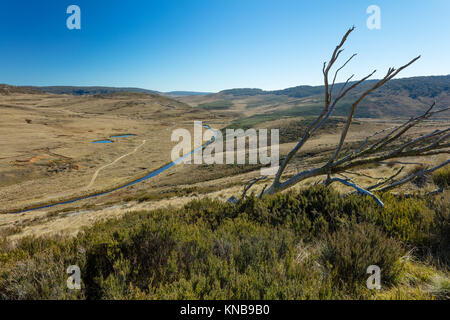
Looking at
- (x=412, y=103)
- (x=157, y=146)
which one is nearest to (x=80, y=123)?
(x=157, y=146)

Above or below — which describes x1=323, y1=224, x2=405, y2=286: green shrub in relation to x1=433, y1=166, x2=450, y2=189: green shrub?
below

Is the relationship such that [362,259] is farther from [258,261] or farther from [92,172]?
[92,172]

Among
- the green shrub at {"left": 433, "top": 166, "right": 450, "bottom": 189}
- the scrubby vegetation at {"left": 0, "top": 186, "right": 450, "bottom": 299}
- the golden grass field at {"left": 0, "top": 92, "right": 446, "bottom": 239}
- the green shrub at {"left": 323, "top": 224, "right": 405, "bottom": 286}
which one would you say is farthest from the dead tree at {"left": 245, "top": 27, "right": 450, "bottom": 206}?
the golden grass field at {"left": 0, "top": 92, "right": 446, "bottom": 239}

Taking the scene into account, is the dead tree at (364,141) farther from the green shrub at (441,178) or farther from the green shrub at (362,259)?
the green shrub at (441,178)

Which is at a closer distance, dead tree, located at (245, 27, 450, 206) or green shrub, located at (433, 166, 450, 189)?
dead tree, located at (245, 27, 450, 206)

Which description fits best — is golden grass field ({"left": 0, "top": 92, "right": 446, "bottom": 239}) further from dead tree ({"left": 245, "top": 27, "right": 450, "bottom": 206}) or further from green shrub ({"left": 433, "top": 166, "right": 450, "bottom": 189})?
dead tree ({"left": 245, "top": 27, "right": 450, "bottom": 206})

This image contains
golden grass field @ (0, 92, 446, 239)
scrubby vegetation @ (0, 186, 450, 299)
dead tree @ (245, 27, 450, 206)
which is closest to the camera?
scrubby vegetation @ (0, 186, 450, 299)
